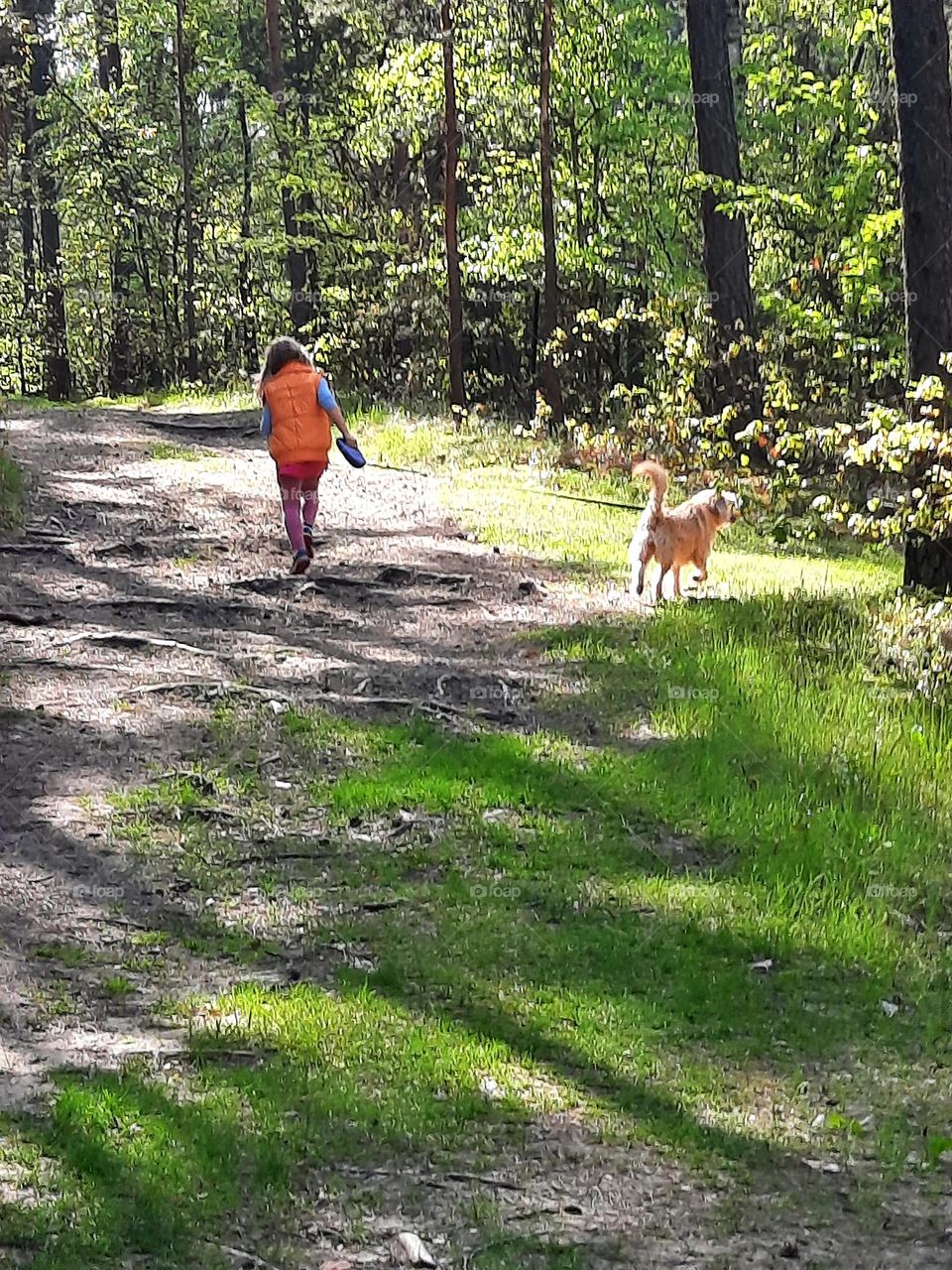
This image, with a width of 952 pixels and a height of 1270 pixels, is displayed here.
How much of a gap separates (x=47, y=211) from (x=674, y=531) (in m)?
26.2


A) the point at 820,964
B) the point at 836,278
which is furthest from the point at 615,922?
the point at 836,278

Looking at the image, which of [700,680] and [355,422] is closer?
[700,680]

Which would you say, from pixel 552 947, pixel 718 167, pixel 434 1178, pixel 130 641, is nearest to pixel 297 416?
pixel 130 641

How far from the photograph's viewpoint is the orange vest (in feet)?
38.4

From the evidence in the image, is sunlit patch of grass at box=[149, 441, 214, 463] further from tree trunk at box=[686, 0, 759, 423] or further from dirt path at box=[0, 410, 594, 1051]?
tree trunk at box=[686, 0, 759, 423]

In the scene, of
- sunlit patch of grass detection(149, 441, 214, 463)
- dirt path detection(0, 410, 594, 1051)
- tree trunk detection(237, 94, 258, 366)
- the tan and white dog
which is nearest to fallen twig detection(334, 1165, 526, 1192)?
dirt path detection(0, 410, 594, 1051)

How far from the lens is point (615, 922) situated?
20.3ft

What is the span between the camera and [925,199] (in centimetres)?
1173

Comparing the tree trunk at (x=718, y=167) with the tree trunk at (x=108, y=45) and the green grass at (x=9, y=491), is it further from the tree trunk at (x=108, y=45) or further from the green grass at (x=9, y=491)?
the tree trunk at (x=108, y=45)

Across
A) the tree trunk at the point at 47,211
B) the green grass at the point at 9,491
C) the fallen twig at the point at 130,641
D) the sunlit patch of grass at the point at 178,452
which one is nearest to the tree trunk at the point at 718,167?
the sunlit patch of grass at the point at 178,452

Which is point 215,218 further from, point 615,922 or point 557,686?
point 615,922

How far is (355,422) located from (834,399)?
7274mm

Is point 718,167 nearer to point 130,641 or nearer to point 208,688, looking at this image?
point 130,641

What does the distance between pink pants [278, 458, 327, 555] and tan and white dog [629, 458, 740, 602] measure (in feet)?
8.49
